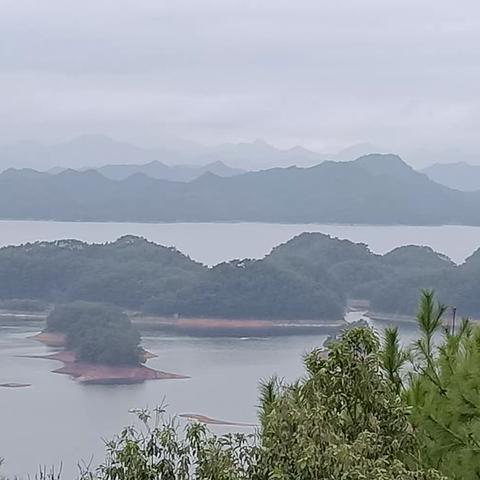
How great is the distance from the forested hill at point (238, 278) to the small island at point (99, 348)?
3.89 meters

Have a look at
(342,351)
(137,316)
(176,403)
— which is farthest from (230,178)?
(342,351)

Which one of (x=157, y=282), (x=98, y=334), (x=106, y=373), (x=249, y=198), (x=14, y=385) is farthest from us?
(x=249, y=198)

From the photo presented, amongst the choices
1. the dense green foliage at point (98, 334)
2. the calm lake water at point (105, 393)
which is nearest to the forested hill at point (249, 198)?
the calm lake water at point (105, 393)

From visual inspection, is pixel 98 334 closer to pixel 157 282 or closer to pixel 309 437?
pixel 157 282

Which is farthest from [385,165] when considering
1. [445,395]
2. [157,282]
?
[445,395]

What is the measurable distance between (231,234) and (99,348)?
86.9ft

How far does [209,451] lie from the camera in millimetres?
3047

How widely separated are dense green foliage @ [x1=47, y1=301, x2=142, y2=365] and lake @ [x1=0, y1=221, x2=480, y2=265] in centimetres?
1399

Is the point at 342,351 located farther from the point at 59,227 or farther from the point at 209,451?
the point at 59,227

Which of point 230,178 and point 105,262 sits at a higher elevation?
point 230,178

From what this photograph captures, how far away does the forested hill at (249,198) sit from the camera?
44.9m

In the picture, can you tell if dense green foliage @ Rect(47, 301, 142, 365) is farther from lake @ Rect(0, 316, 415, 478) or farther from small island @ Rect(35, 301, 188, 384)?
lake @ Rect(0, 316, 415, 478)

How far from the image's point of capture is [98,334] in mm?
17953

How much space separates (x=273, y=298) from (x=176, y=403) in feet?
32.1
